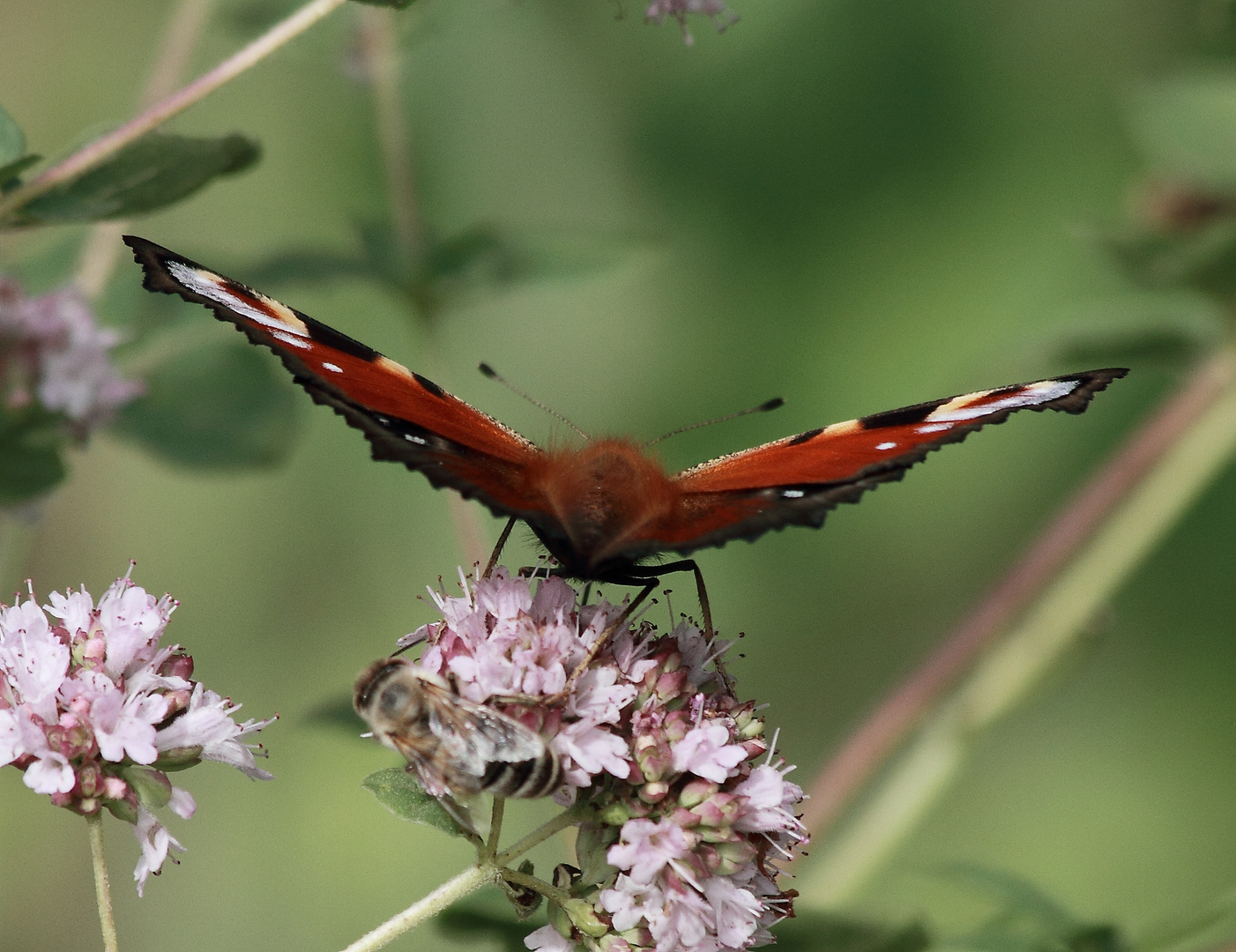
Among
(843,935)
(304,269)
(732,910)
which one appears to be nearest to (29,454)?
(304,269)

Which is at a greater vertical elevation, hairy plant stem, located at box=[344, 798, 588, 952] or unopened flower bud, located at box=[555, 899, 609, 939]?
hairy plant stem, located at box=[344, 798, 588, 952]

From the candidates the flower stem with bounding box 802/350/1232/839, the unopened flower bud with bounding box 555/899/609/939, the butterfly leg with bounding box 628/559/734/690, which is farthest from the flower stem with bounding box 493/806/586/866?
the flower stem with bounding box 802/350/1232/839

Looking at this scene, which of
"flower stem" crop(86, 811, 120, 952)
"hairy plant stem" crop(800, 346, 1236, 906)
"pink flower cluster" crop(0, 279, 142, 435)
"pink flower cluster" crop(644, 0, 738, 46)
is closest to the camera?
"flower stem" crop(86, 811, 120, 952)

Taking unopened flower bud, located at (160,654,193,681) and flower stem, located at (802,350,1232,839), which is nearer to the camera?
unopened flower bud, located at (160,654,193,681)

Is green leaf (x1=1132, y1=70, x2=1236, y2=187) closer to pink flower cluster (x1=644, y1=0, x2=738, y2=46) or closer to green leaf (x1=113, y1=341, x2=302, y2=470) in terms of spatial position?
pink flower cluster (x1=644, y1=0, x2=738, y2=46)

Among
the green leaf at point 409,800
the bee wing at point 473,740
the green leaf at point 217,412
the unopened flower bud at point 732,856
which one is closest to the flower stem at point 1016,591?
the unopened flower bud at point 732,856

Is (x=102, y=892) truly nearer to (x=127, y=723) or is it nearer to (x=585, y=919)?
(x=127, y=723)
